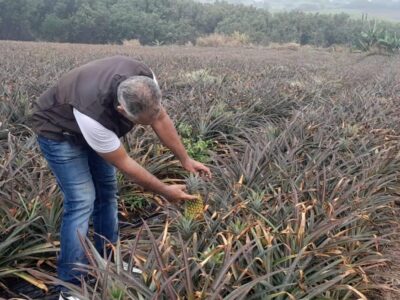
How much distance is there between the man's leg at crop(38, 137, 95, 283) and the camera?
2982mm

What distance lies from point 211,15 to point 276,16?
658 centimetres

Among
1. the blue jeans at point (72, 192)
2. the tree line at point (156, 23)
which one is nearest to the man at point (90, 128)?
the blue jeans at point (72, 192)

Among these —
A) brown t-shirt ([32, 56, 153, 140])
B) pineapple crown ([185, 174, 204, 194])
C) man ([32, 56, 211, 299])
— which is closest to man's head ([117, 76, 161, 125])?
man ([32, 56, 211, 299])

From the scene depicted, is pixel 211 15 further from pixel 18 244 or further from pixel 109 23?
pixel 18 244

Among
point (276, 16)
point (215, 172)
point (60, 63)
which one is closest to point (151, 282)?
point (215, 172)

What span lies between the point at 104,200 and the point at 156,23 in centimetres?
4331

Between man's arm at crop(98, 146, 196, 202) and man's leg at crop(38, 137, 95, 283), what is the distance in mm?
309

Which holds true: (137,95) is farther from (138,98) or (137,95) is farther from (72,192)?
(72,192)

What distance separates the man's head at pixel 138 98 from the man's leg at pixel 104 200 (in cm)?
76

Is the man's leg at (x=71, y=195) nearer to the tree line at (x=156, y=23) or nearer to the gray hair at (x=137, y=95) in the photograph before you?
the gray hair at (x=137, y=95)

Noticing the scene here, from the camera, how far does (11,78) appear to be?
8.21 meters

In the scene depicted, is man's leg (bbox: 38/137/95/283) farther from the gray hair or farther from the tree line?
the tree line

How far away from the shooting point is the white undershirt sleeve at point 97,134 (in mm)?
2688

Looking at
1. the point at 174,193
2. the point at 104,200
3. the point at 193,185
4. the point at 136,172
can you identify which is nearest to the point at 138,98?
the point at 136,172
